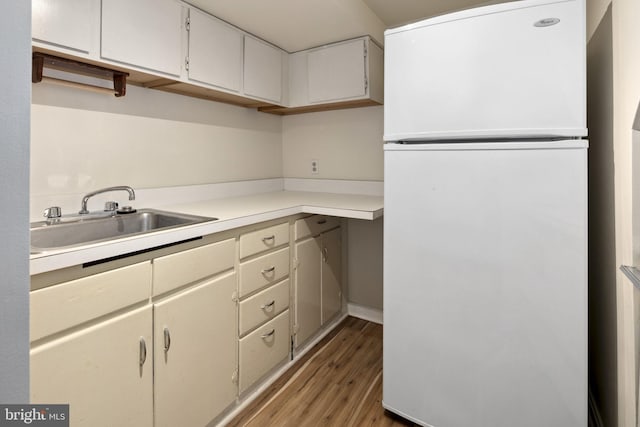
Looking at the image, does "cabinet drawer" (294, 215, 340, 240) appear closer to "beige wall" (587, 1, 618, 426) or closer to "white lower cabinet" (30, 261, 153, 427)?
"white lower cabinet" (30, 261, 153, 427)

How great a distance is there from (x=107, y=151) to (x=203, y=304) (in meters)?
0.93

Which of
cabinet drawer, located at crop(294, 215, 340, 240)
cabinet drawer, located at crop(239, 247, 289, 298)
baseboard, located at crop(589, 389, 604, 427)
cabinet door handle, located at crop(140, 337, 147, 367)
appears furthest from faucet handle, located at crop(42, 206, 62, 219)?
baseboard, located at crop(589, 389, 604, 427)

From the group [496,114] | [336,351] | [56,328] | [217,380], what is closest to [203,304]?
[217,380]

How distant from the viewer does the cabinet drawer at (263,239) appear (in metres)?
1.59

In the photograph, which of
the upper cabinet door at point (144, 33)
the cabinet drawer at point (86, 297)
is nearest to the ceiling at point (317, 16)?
the upper cabinet door at point (144, 33)

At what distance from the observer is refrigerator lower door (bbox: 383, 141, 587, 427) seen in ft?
3.78

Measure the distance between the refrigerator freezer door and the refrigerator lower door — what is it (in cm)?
8

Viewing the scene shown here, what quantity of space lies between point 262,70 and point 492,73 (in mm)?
1468

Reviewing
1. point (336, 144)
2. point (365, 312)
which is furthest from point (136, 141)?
point (365, 312)

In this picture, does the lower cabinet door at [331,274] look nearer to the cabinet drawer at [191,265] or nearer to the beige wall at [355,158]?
the beige wall at [355,158]

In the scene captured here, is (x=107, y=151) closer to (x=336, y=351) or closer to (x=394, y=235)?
(x=394, y=235)

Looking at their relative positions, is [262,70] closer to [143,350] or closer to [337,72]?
[337,72]

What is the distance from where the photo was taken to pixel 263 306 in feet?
5.65

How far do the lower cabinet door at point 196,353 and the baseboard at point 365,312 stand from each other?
127 cm
